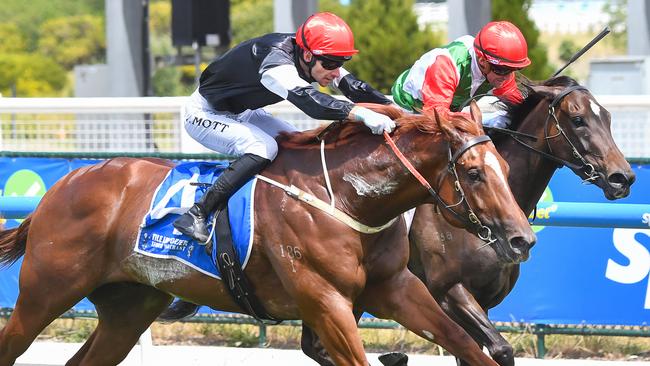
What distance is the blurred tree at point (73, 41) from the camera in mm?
41344

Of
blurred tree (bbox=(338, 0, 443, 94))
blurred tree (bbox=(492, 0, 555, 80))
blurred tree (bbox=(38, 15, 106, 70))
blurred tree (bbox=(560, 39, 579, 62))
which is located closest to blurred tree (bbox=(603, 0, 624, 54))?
blurred tree (bbox=(560, 39, 579, 62))

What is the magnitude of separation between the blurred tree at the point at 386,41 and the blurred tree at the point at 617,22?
713 inches

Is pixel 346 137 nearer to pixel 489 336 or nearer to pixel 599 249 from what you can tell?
pixel 489 336

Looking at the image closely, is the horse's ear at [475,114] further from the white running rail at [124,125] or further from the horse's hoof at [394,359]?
the white running rail at [124,125]

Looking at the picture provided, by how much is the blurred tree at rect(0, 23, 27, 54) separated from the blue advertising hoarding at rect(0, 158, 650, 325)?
119 feet

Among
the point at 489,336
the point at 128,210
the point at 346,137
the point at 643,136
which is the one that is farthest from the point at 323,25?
the point at 643,136

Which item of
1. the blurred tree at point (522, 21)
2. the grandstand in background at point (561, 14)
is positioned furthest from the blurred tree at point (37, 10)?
the blurred tree at point (522, 21)

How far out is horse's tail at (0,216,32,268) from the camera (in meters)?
5.75

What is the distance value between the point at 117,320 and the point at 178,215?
29.0 inches

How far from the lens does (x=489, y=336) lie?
5492 millimetres

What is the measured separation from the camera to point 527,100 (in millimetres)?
5965

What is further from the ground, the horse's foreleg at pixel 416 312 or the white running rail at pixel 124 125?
the horse's foreleg at pixel 416 312

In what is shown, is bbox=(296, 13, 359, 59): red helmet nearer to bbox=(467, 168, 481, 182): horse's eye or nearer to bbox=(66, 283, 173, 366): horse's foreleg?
bbox=(467, 168, 481, 182): horse's eye

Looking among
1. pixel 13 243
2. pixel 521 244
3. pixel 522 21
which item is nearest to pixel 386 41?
pixel 522 21
